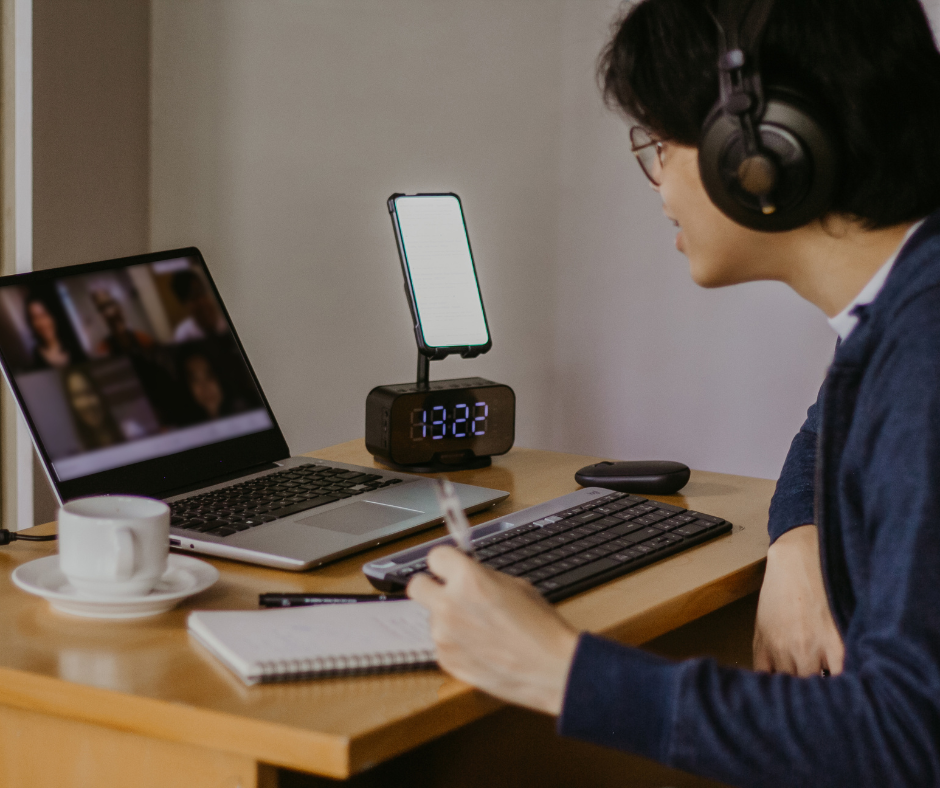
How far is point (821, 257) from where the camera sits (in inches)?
33.4

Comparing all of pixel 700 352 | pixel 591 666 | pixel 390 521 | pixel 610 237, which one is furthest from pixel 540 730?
pixel 610 237

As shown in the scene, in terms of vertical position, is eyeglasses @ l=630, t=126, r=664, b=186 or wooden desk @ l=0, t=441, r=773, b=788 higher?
eyeglasses @ l=630, t=126, r=664, b=186

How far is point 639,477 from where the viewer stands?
122 cm

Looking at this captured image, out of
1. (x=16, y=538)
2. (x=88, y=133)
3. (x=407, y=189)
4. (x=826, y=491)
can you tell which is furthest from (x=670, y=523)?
(x=88, y=133)

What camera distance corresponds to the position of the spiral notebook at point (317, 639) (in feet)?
2.21

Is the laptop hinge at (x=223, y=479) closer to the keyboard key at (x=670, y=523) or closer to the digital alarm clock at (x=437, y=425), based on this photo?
the digital alarm clock at (x=437, y=425)

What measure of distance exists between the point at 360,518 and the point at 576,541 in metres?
0.23

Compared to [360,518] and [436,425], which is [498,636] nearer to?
[360,518]

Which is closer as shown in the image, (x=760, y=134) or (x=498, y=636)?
(x=498, y=636)

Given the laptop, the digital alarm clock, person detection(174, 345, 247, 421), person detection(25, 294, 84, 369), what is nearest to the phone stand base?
Result: the digital alarm clock

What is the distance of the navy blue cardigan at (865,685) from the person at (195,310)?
0.69m

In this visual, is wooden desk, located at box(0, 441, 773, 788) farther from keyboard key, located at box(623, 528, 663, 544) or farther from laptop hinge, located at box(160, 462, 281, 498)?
laptop hinge, located at box(160, 462, 281, 498)

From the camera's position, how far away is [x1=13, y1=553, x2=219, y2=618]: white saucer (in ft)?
2.56

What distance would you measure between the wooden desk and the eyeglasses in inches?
14.4
